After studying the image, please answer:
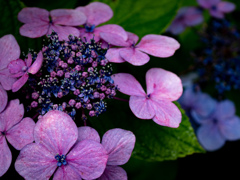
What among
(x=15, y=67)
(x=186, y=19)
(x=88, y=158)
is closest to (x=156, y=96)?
(x=88, y=158)

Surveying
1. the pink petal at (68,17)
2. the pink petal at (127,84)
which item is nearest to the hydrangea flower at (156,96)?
the pink petal at (127,84)

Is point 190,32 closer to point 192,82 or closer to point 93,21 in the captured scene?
point 192,82

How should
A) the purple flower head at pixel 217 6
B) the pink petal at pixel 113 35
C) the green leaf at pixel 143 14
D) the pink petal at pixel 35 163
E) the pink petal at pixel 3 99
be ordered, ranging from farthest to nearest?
the purple flower head at pixel 217 6, the green leaf at pixel 143 14, the pink petal at pixel 113 35, the pink petal at pixel 3 99, the pink petal at pixel 35 163

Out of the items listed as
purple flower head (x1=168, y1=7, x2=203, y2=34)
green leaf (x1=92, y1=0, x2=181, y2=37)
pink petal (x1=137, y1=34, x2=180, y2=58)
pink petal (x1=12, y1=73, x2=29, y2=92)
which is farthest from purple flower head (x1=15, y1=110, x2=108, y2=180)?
purple flower head (x1=168, y1=7, x2=203, y2=34)

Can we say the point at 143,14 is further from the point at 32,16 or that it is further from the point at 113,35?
the point at 32,16

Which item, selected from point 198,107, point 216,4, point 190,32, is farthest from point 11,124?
point 190,32

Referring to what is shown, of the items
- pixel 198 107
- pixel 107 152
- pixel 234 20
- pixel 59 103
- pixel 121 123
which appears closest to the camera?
pixel 107 152

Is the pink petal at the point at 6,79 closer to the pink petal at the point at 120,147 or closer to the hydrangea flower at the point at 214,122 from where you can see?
the pink petal at the point at 120,147
